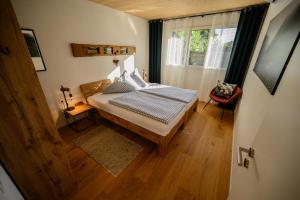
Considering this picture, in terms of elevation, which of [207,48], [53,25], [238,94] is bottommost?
[238,94]

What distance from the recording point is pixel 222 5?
2.57 meters

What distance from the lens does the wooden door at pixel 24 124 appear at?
0.81 meters

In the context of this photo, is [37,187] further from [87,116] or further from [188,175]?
[87,116]

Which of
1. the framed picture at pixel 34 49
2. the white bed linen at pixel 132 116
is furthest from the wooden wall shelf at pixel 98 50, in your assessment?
the white bed linen at pixel 132 116

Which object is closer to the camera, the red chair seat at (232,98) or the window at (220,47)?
the red chair seat at (232,98)

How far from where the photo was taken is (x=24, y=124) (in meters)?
0.94

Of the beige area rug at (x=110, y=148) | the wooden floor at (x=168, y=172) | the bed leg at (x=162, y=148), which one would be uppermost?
the bed leg at (x=162, y=148)

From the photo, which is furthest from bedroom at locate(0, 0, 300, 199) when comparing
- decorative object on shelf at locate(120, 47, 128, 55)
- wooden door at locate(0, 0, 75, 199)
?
decorative object on shelf at locate(120, 47, 128, 55)

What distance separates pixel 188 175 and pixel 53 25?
313cm

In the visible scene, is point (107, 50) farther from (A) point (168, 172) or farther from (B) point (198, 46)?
(A) point (168, 172)

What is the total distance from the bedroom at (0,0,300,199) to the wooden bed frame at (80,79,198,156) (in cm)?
2

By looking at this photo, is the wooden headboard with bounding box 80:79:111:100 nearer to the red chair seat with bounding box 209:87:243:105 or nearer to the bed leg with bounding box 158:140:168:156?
the bed leg with bounding box 158:140:168:156

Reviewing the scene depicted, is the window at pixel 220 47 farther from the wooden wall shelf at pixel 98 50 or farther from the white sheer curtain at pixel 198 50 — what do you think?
the wooden wall shelf at pixel 98 50

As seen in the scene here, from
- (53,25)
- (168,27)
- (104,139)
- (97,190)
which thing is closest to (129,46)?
(168,27)
